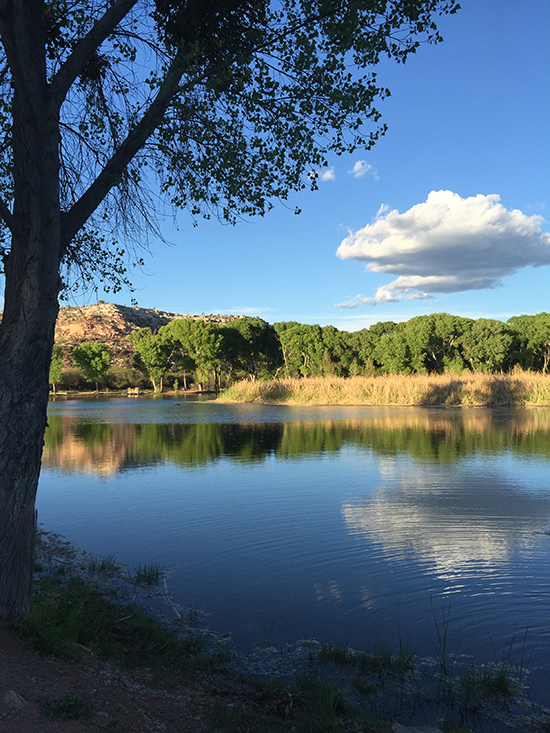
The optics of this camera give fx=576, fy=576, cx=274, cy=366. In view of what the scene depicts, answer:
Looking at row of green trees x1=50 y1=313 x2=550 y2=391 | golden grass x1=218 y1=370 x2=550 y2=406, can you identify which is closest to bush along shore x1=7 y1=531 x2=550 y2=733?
golden grass x1=218 y1=370 x2=550 y2=406

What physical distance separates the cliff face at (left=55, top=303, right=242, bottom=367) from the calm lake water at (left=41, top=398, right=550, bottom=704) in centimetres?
7071

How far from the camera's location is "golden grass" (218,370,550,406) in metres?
33.8

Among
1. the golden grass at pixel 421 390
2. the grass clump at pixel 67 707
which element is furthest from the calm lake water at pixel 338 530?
the golden grass at pixel 421 390

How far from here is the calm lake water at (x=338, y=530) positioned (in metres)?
5.25

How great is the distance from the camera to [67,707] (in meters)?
3.27

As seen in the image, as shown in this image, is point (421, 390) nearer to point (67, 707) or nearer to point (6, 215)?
point (6, 215)

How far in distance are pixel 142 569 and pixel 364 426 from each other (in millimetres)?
17572

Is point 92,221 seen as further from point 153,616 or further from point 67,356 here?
point 67,356

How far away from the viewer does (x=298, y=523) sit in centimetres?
868

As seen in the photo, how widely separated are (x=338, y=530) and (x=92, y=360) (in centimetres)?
6057

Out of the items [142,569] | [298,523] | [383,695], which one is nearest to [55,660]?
[383,695]

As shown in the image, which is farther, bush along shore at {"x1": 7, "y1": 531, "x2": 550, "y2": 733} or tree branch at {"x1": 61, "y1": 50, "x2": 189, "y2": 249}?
tree branch at {"x1": 61, "y1": 50, "x2": 189, "y2": 249}

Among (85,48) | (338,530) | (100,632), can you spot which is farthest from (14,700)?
(338,530)

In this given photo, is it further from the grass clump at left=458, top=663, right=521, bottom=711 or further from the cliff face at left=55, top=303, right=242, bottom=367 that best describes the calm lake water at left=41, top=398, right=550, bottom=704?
the cliff face at left=55, top=303, right=242, bottom=367
